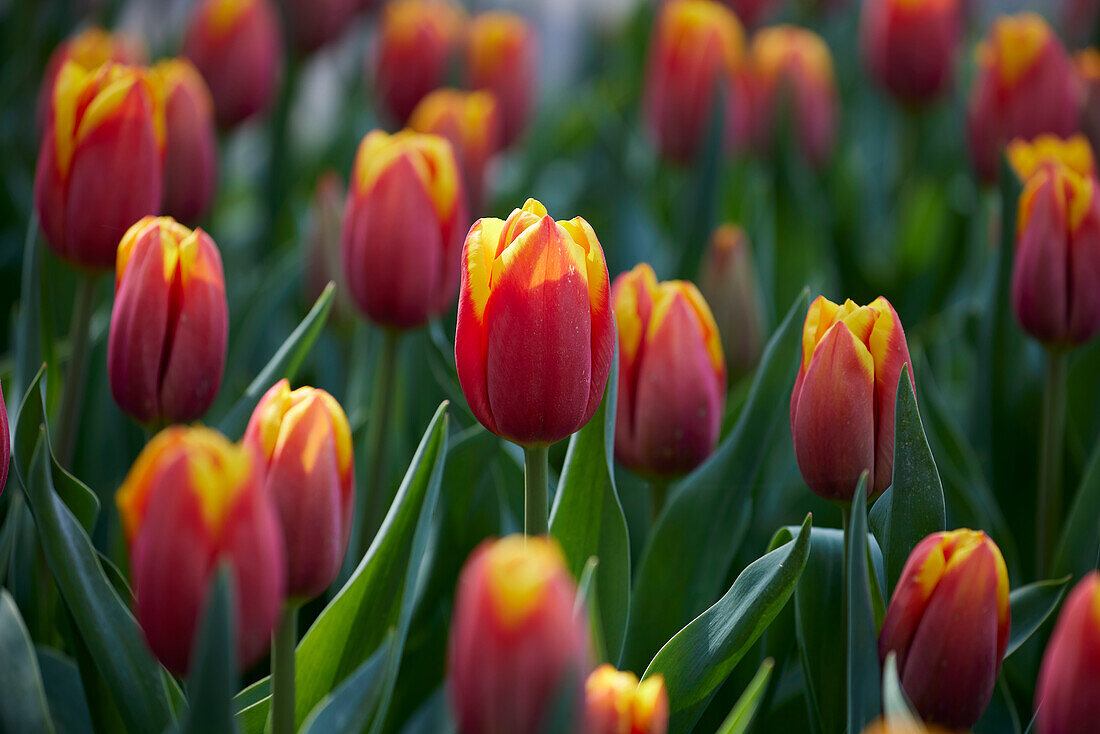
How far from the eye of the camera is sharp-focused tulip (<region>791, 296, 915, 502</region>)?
568 mm

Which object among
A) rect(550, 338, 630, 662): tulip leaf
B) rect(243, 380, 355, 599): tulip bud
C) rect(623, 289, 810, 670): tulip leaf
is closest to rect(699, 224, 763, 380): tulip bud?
rect(623, 289, 810, 670): tulip leaf

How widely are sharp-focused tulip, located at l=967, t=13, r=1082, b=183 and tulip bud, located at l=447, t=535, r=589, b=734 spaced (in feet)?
3.04

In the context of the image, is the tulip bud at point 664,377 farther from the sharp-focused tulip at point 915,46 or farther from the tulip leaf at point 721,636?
the sharp-focused tulip at point 915,46

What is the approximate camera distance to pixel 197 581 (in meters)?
0.38

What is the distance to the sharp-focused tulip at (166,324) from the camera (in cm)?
60

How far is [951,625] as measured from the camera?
477mm

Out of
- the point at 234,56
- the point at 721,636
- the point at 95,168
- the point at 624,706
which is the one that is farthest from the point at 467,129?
the point at 624,706

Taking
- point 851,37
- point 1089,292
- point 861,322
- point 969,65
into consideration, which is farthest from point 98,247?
point 851,37

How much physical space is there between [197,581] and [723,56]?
1088 mm

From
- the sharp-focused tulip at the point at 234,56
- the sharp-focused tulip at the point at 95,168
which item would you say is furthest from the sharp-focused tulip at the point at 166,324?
the sharp-focused tulip at the point at 234,56

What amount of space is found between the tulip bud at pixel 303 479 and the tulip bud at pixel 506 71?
3.65ft

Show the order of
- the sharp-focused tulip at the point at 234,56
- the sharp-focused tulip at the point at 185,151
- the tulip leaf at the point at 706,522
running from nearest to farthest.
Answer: the tulip leaf at the point at 706,522, the sharp-focused tulip at the point at 185,151, the sharp-focused tulip at the point at 234,56

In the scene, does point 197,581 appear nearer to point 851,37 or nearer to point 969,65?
point 969,65

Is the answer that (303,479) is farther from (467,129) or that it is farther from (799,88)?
(799,88)
